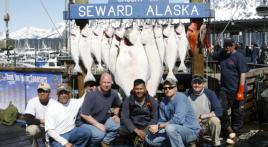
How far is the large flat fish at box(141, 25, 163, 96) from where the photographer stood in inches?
232

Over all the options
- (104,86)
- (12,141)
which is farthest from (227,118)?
(12,141)

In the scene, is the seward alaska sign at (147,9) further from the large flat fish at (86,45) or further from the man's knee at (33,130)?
the man's knee at (33,130)

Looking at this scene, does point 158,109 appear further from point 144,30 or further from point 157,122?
point 144,30

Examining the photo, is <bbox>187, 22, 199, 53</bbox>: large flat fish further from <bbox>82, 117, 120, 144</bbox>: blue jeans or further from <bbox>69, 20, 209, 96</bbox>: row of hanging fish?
<bbox>82, 117, 120, 144</bbox>: blue jeans

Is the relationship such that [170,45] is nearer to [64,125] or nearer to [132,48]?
[132,48]

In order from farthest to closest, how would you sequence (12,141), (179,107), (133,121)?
(12,141) < (133,121) < (179,107)

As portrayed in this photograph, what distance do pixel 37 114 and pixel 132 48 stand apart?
150cm

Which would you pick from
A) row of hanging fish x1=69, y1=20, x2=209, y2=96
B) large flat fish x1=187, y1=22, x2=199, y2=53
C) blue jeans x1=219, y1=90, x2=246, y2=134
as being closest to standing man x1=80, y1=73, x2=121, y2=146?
row of hanging fish x1=69, y1=20, x2=209, y2=96

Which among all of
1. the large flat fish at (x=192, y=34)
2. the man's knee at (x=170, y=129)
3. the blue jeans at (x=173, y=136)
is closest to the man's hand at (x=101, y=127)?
the blue jeans at (x=173, y=136)

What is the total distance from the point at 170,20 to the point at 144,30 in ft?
1.97

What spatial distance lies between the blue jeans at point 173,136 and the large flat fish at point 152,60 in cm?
93

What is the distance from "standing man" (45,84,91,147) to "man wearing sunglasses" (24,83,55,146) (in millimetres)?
409

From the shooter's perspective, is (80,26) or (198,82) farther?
(80,26)

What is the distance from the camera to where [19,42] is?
58750 mm
